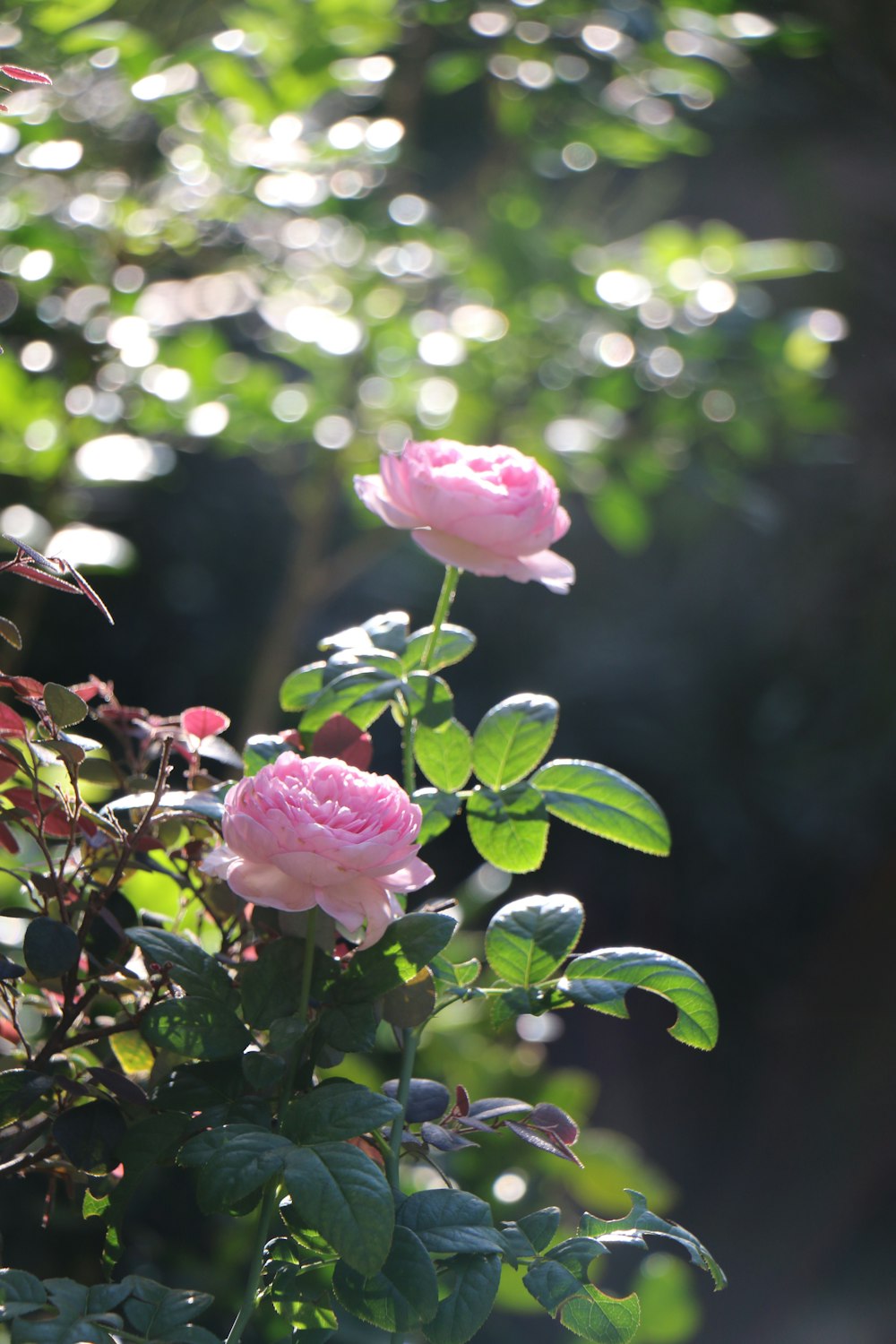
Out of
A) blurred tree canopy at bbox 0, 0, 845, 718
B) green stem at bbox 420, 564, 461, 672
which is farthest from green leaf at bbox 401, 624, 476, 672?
blurred tree canopy at bbox 0, 0, 845, 718

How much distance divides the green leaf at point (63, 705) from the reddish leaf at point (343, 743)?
104 millimetres

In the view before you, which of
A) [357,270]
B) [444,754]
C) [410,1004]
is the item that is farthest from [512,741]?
[357,270]

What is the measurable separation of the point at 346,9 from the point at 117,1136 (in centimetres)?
100

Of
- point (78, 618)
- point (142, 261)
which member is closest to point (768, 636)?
point (78, 618)

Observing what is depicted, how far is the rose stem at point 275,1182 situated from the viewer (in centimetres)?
42

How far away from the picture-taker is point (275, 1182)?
1.42 ft

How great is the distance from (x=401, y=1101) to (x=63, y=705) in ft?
→ 0.68

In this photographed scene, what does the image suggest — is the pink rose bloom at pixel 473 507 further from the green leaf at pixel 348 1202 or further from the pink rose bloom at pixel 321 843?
the green leaf at pixel 348 1202

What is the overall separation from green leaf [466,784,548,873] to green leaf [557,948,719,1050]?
49 millimetres

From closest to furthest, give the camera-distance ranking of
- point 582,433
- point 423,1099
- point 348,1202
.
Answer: point 348,1202, point 423,1099, point 582,433

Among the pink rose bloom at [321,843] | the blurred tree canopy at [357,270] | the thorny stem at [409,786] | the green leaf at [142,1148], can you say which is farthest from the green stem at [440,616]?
the blurred tree canopy at [357,270]

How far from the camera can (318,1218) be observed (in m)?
0.37

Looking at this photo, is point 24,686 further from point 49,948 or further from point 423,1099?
point 423,1099

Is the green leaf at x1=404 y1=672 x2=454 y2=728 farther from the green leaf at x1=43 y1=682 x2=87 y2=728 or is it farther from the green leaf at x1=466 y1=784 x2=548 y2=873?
the green leaf at x1=43 y1=682 x2=87 y2=728
